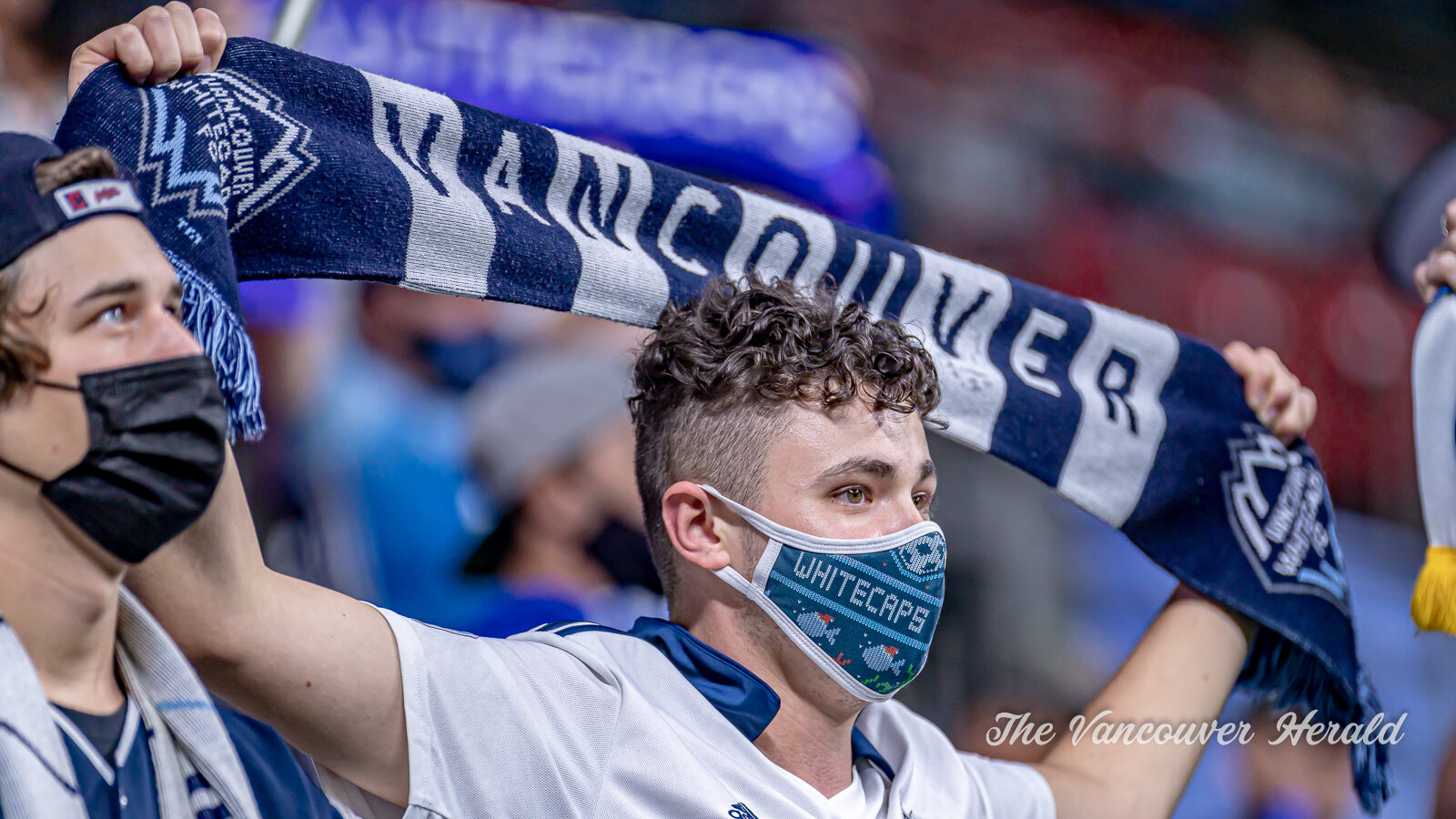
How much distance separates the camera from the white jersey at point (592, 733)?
1.50m

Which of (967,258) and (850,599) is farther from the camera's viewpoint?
(967,258)

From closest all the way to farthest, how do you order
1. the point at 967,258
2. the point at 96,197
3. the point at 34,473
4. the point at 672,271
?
the point at 34,473
the point at 96,197
the point at 672,271
the point at 967,258

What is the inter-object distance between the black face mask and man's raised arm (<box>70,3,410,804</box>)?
15 cm

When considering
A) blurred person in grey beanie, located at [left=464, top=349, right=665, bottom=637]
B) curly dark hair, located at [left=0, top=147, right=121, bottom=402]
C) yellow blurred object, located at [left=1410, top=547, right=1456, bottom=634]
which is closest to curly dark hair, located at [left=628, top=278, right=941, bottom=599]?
curly dark hair, located at [left=0, top=147, right=121, bottom=402]

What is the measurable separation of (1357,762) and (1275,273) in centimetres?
368

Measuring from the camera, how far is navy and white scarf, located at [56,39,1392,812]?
150 cm

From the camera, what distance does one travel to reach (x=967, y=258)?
14.8ft

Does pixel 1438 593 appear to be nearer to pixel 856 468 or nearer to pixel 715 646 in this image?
pixel 856 468

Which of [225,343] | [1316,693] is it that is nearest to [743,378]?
[225,343]

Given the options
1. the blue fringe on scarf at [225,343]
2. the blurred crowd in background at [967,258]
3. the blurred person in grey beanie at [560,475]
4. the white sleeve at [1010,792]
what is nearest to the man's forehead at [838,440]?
the white sleeve at [1010,792]

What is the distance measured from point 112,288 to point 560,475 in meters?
2.21

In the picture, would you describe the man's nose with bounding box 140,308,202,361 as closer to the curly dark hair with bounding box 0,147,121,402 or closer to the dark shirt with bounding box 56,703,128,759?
the curly dark hair with bounding box 0,147,121,402

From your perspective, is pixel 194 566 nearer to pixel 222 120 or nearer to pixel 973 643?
pixel 222 120

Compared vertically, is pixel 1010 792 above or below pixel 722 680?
below
